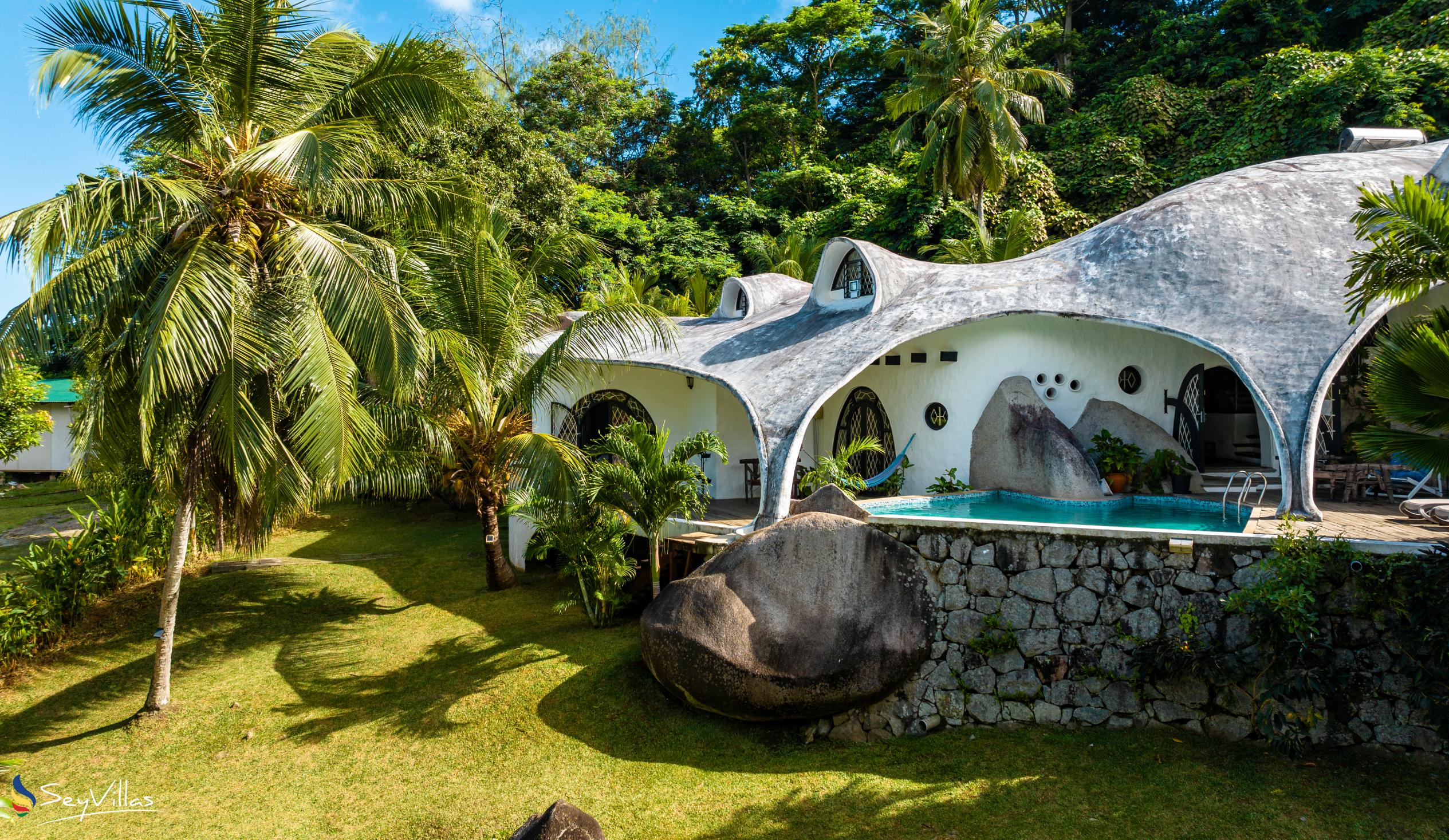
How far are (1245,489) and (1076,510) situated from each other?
2.30 meters

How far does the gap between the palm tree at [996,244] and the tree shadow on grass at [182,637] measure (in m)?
17.1

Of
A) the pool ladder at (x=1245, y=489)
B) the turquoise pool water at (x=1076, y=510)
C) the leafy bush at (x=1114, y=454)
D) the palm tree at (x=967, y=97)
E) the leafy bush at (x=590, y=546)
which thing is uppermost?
the palm tree at (x=967, y=97)

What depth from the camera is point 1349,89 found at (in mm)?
24328

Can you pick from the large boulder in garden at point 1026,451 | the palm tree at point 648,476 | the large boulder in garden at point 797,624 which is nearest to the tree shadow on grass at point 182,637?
the palm tree at point 648,476

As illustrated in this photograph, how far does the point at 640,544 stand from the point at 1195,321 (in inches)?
405

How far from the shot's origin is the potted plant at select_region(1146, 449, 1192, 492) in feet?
45.0

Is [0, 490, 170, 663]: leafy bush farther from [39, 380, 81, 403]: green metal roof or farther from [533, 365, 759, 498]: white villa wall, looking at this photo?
[39, 380, 81, 403]: green metal roof

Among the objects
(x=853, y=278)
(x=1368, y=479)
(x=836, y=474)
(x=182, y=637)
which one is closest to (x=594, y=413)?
(x=853, y=278)

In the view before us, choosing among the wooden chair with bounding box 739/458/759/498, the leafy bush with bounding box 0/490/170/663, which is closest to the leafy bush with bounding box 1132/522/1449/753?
the wooden chair with bounding box 739/458/759/498

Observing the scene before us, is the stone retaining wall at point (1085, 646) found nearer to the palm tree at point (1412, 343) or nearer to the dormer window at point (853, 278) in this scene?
the palm tree at point (1412, 343)

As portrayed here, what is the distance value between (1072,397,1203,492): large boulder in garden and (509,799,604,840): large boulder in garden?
11087mm

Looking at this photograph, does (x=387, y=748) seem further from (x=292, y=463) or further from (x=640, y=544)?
(x=640, y=544)

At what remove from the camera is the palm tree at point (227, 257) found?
9.16m

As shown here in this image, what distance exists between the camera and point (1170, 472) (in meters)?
13.8
